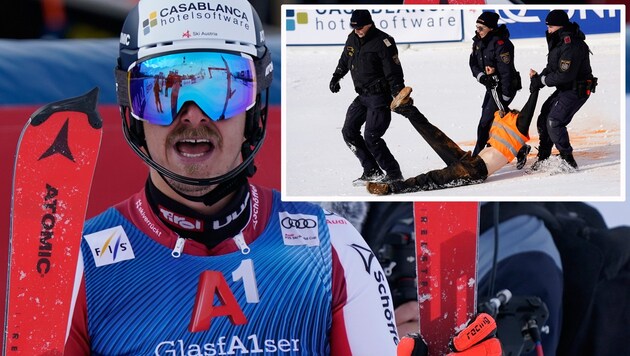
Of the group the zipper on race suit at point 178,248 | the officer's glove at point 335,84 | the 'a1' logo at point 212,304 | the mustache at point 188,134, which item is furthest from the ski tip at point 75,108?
the officer's glove at point 335,84

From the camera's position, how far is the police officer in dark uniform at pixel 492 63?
3279 millimetres

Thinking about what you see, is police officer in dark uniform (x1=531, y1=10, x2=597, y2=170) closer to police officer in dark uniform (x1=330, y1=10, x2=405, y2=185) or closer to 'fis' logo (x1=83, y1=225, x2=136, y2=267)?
police officer in dark uniform (x1=330, y1=10, x2=405, y2=185)

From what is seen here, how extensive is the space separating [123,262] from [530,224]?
1.49 m

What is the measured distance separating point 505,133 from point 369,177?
1.18 feet

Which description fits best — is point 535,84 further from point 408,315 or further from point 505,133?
point 408,315

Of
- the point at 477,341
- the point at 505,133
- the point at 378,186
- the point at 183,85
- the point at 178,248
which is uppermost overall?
the point at 183,85

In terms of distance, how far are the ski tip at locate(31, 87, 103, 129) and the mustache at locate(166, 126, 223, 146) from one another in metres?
0.17

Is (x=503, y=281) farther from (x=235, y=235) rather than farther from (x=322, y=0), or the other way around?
(x=322, y=0)

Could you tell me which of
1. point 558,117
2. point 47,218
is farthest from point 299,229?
point 558,117

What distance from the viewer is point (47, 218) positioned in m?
3.00

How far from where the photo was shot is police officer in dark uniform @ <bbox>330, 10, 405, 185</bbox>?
3.26 m

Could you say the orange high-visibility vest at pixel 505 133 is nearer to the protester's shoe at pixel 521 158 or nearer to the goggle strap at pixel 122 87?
the protester's shoe at pixel 521 158

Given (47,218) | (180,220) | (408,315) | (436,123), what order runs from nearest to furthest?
1. (47,218)
2. (180,220)
3. (436,123)
4. (408,315)

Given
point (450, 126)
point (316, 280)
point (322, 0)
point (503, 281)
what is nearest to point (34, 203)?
point (316, 280)
